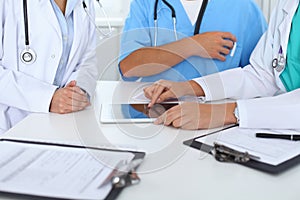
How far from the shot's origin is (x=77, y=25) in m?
1.34

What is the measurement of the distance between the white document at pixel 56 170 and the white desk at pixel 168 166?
38 mm

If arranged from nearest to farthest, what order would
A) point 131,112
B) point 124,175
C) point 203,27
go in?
point 124,175 → point 131,112 → point 203,27

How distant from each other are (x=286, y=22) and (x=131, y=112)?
1.70ft

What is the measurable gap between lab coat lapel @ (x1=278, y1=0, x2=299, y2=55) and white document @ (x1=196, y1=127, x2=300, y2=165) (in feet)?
1.10

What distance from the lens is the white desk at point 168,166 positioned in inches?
26.5

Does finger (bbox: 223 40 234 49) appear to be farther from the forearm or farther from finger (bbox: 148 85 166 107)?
finger (bbox: 148 85 166 107)

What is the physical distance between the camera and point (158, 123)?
1024mm

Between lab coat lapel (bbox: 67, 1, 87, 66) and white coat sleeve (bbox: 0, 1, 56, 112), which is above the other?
lab coat lapel (bbox: 67, 1, 87, 66)

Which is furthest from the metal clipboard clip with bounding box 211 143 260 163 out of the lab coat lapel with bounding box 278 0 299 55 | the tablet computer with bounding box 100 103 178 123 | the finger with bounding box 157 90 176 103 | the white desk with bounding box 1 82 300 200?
the lab coat lapel with bounding box 278 0 299 55

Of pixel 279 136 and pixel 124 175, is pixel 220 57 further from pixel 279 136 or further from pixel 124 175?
pixel 124 175

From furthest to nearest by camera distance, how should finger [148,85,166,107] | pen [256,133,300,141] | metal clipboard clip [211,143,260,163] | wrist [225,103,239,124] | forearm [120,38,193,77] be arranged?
forearm [120,38,193,77], finger [148,85,166,107], wrist [225,103,239,124], pen [256,133,300,141], metal clipboard clip [211,143,260,163]

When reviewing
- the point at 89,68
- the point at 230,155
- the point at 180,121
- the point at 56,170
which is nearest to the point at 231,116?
the point at 180,121

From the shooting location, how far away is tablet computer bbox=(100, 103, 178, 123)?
105 cm

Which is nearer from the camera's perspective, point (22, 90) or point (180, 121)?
point (180, 121)
